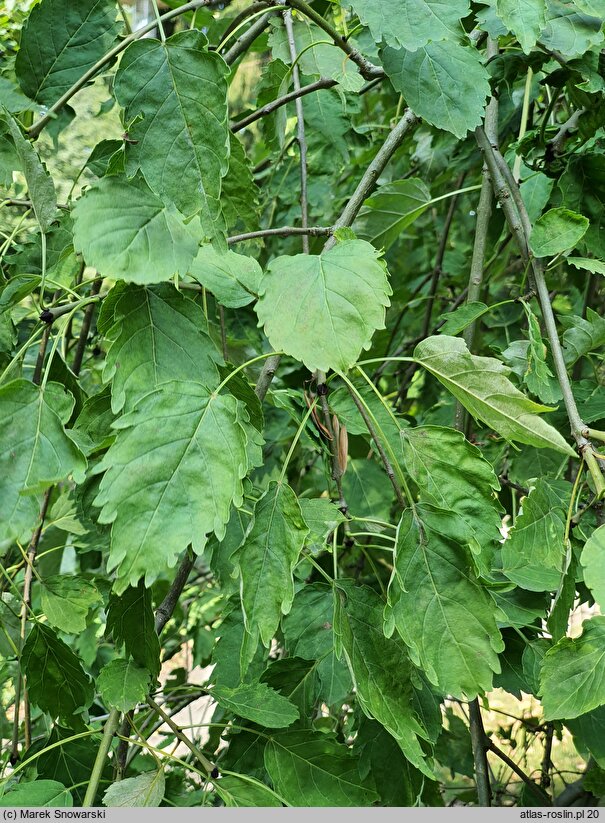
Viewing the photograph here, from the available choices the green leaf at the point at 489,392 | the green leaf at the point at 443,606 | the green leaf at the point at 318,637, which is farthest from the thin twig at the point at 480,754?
the green leaf at the point at 489,392

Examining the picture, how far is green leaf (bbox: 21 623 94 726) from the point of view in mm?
694

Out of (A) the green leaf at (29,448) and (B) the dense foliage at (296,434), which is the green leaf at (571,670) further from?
(A) the green leaf at (29,448)

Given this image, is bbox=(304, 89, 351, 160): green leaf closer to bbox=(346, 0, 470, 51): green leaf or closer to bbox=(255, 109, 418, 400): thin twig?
bbox=(255, 109, 418, 400): thin twig

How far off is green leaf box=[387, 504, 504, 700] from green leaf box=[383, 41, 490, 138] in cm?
35

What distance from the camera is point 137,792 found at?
0.58 m

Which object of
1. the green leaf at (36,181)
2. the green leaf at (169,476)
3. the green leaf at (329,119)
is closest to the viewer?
the green leaf at (169,476)

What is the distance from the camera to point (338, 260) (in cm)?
52

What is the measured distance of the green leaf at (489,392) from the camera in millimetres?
482

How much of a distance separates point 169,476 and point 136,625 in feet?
0.65

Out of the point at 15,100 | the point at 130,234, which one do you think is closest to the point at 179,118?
the point at 130,234

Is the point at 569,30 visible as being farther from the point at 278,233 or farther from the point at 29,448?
the point at 29,448

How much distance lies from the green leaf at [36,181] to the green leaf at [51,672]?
363 mm

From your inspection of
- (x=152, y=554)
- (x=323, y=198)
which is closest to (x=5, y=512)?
(x=152, y=554)

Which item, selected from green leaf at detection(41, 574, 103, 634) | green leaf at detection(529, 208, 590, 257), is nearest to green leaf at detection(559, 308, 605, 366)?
green leaf at detection(529, 208, 590, 257)
